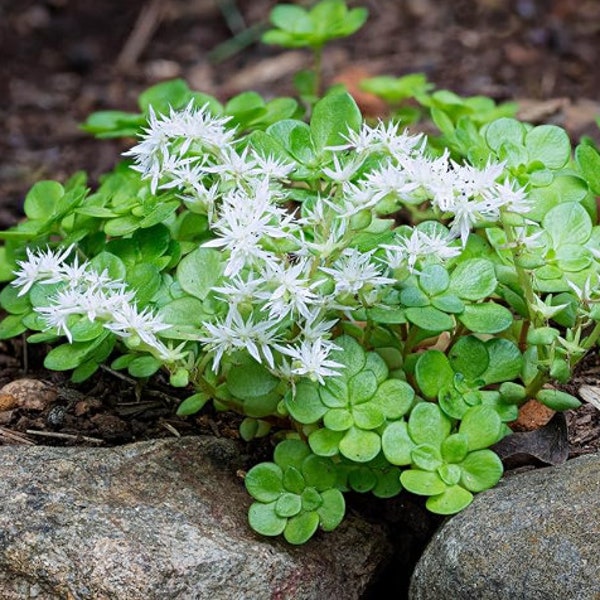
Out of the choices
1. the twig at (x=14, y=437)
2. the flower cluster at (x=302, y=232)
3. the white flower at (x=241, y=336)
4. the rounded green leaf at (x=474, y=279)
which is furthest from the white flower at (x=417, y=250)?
the twig at (x=14, y=437)

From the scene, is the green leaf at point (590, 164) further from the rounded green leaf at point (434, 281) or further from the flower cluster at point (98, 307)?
the flower cluster at point (98, 307)

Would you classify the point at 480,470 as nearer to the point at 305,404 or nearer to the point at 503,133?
the point at 305,404

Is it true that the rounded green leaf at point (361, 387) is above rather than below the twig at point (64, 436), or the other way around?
above

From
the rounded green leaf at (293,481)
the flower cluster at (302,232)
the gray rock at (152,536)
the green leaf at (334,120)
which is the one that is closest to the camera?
the flower cluster at (302,232)

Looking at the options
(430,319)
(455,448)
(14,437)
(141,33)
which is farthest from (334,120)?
(141,33)

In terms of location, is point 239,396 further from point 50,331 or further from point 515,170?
point 515,170

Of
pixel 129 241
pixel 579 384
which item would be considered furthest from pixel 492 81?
pixel 129 241

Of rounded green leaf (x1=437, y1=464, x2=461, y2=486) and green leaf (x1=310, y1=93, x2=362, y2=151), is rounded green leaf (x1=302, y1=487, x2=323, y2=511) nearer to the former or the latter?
rounded green leaf (x1=437, y1=464, x2=461, y2=486)
